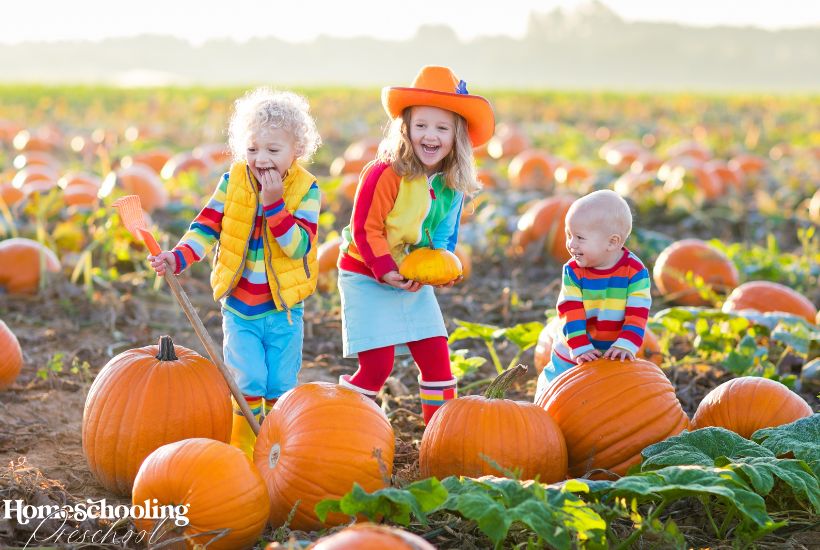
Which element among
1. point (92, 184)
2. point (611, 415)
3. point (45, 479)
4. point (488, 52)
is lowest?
point (45, 479)

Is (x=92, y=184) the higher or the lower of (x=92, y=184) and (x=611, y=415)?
the higher

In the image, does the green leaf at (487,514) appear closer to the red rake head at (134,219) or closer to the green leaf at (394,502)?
the green leaf at (394,502)

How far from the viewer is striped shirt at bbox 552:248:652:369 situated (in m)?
3.71

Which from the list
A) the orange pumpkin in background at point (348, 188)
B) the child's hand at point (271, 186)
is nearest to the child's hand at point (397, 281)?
the child's hand at point (271, 186)

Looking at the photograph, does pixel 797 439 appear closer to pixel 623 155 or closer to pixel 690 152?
pixel 623 155

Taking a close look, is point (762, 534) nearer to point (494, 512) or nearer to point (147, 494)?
Answer: point (494, 512)

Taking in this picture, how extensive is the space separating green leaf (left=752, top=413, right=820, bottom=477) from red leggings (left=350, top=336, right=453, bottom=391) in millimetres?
1307

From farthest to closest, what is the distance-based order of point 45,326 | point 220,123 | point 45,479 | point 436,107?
1. point 220,123
2. point 45,326
3. point 436,107
4. point 45,479

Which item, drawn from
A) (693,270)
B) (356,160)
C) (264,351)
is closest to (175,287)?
(264,351)

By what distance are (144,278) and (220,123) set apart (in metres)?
11.7

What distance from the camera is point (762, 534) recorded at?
9.57 feet

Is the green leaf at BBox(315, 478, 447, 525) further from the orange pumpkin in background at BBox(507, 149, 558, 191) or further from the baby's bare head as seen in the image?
the orange pumpkin in background at BBox(507, 149, 558, 191)

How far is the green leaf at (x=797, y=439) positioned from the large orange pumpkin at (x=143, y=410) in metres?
2.02

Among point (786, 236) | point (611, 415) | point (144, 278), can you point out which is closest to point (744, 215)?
point (786, 236)
